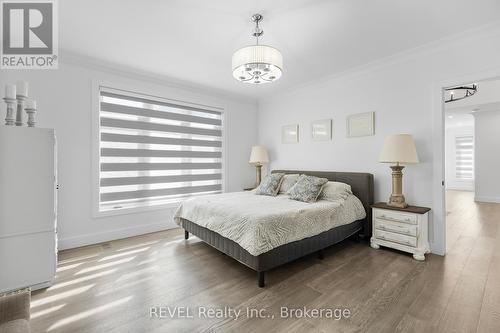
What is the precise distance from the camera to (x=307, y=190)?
10.5 feet

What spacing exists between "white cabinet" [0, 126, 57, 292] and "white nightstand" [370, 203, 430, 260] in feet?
12.1

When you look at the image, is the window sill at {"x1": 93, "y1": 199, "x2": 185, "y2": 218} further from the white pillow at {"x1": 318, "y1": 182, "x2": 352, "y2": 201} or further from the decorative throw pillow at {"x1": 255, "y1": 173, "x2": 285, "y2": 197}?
the white pillow at {"x1": 318, "y1": 182, "x2": 352, "y2": 201}

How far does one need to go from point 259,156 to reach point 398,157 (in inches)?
100.0

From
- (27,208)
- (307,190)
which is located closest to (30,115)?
(27,208)

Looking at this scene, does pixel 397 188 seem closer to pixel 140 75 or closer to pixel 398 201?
pixel 398 201

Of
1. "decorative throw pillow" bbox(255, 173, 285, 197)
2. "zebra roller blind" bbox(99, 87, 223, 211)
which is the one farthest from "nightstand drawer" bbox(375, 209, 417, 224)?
"zebra roller blind" bbox(99, 87, 223, 211)

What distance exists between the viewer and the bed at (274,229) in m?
2.16

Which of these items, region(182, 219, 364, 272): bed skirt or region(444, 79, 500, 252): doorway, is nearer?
region(182, 219, 364, 272): bed skirt

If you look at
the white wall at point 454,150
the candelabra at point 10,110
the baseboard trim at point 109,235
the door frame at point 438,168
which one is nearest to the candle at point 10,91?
the candelabra at point 10,110

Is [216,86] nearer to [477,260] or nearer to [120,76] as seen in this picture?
[120,76]

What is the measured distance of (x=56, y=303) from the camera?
1919mm

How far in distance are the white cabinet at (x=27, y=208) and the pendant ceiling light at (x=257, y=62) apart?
1.92 metres

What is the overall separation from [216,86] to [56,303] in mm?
3681

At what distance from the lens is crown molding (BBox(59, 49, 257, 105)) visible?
3.07m
